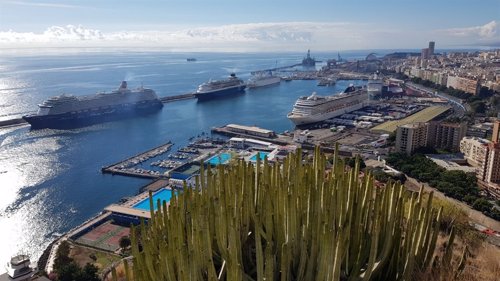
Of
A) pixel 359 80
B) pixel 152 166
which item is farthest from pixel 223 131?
pixel 359 80

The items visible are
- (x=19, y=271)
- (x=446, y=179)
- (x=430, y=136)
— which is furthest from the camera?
(x=430, y=136)

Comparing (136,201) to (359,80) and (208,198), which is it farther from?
(359,80)

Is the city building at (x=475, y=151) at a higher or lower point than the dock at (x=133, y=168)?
higher

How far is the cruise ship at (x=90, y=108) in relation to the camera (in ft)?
160

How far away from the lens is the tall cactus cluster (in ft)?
24.4

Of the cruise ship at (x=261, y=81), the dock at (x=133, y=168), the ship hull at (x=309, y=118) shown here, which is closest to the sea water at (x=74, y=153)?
the dock at (x=133, y=168)

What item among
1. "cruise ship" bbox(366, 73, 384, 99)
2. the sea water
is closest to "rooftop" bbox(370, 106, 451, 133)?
"cruise ship" bbox(366, 73, 384, 99)

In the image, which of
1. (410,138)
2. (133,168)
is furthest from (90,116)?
(410,138)

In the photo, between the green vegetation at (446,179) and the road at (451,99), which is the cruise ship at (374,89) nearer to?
the road at (451,99)

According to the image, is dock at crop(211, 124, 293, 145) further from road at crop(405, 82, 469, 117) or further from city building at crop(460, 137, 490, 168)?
road at crop(405, 82, 469, 117)

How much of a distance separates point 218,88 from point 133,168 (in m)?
39.2

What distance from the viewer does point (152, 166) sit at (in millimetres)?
34250

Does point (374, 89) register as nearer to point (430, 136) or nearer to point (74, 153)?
point (430, 136)

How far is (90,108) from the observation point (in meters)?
53.0
